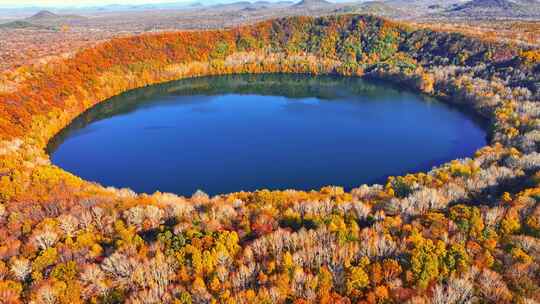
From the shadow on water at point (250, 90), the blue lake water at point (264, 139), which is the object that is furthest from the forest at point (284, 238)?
the shadow on water at point (250, 90)

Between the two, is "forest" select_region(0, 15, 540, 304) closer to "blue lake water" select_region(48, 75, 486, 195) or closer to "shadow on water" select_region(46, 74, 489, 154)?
"blue lake water" select_region(48, 75, 486, 195)

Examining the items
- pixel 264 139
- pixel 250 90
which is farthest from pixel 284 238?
pixel 250 90

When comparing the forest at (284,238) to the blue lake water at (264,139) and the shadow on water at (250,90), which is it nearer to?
the blue lake water at (264,139)

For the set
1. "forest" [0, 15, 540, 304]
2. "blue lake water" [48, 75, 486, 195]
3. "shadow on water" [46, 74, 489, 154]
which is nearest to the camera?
"forest" [0, 15, 540, 304]

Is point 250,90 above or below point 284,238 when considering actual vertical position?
above

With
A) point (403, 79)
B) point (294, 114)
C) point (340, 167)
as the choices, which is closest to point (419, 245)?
point (340, 167)

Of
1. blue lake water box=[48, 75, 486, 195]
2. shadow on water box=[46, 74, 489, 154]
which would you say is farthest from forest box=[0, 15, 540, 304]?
shadow on water box=[46, 74, 489, 154]

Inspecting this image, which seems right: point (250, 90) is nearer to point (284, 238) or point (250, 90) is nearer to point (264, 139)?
point (264, 139)

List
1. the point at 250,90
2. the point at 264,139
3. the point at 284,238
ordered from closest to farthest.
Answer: the point at 284,238 → the point at 264,139 → the point at 250,90

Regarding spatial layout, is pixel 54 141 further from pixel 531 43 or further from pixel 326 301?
pixel 531 43
